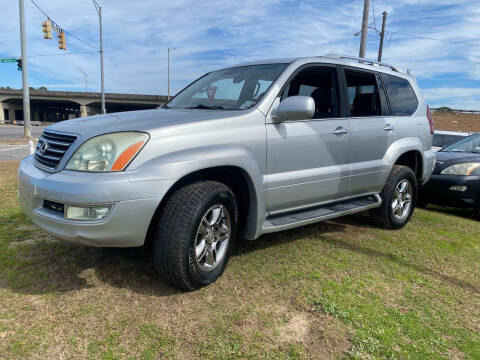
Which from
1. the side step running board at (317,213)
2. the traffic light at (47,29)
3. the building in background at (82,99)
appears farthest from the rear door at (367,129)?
the building in background at (82,99)

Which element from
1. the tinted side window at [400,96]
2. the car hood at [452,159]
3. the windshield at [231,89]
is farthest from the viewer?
the car hood at [452,159]

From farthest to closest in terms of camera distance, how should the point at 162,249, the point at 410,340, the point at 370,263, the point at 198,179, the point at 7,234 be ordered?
the point at 7,234 < the point at 370,263 < the point at 198,179 < the point at 162,249 < the point at 410,340

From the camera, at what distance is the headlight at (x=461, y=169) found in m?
5.74

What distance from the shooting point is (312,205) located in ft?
11.8

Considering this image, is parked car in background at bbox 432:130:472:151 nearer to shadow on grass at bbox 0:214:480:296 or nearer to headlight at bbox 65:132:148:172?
shadow on grass at bbox 0:214:480:296

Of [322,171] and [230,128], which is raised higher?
[230,128]

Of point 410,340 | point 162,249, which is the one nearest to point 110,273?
point 162,249

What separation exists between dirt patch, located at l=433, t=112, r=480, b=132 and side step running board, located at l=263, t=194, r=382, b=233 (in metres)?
31.6

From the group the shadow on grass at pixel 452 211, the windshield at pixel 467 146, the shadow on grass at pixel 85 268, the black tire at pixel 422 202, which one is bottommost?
the shadow on grass at pixel 452 211

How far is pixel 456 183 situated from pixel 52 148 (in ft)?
18.4

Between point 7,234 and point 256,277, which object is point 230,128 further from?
point 7,234

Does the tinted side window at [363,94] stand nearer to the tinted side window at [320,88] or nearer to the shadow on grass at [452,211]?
the tinted side window at [320,88]

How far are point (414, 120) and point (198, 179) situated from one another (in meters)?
3.30

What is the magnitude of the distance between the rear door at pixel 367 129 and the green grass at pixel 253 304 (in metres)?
0.77
